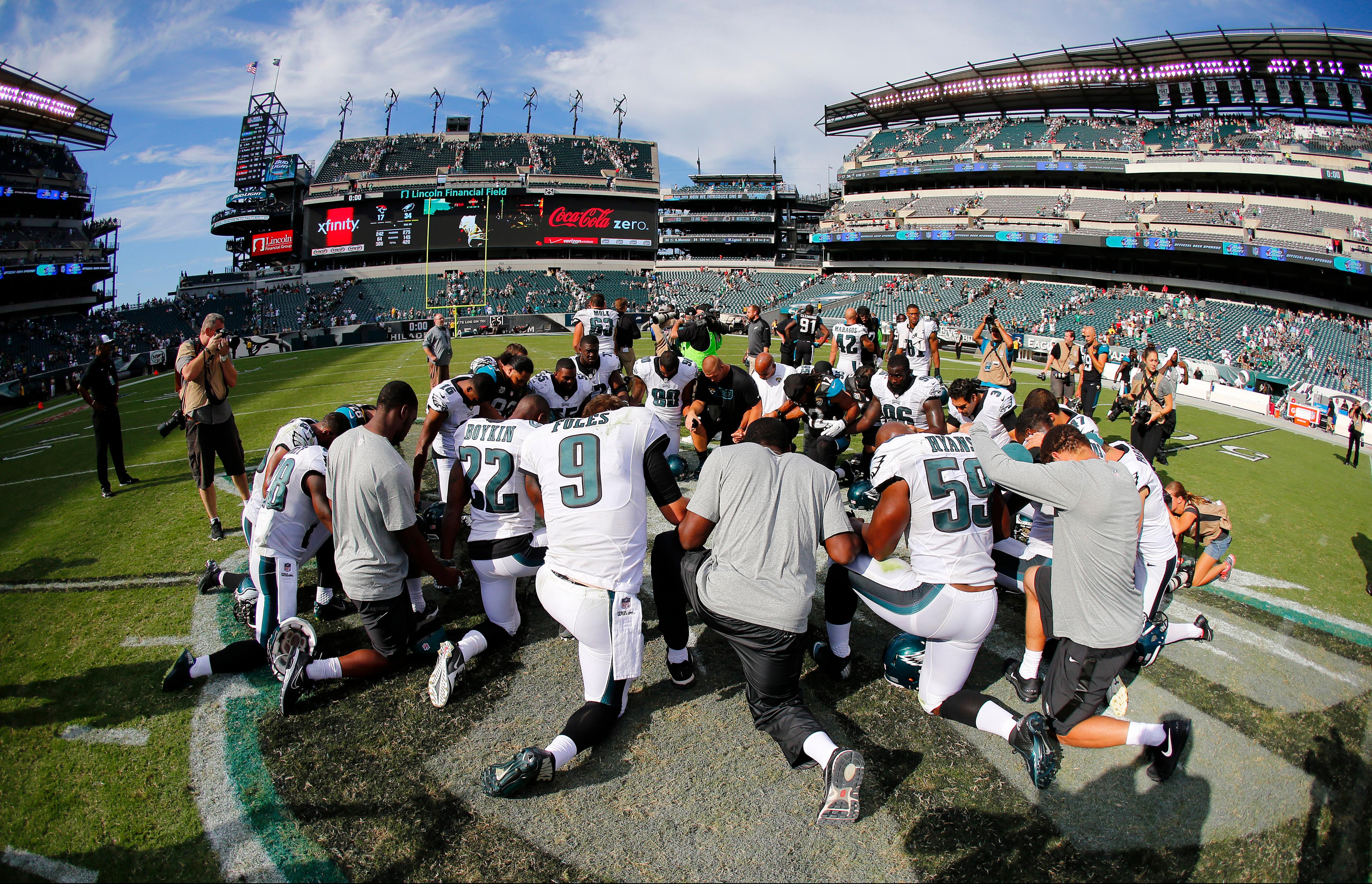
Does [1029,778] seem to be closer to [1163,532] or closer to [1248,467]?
[1163,532]

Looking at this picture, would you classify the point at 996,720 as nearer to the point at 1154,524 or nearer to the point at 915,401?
the point at 1154,524

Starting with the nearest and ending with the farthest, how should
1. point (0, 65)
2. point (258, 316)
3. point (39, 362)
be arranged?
1. point (39, 362)
2. point (0, 65)
3. point (258, 316)

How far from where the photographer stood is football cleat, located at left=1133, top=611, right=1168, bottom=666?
4.41 m

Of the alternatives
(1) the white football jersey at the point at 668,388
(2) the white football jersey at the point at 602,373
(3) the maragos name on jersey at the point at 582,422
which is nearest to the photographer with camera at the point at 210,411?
(2) the white football jersey at the point at 602,373

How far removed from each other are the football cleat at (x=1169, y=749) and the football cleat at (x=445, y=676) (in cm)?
398

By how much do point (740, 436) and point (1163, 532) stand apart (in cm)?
361

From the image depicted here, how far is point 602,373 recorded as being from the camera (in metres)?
7.73

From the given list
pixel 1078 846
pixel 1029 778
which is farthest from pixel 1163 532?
pixel 1078 846

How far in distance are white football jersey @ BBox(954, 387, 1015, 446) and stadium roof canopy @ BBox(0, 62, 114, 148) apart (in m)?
55.5

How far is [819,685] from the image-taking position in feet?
14.1

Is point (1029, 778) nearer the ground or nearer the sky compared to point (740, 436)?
nearer the ground

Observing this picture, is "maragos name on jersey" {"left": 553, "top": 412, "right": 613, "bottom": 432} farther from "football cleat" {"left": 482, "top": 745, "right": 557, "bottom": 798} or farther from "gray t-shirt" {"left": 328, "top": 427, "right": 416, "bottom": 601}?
"football cleat" {"left": 482, "top": 745, "right": 557, "bottom": 798}

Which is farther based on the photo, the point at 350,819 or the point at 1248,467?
the point at 1248,467

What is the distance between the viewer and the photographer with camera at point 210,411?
6.66 m
